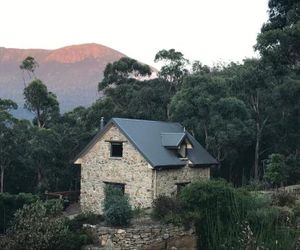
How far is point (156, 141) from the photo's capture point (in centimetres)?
2633

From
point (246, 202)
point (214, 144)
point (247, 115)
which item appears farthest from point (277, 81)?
point (246, 202)

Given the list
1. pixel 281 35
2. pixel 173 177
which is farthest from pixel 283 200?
pixel 173 177

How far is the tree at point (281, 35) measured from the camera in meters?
21.8

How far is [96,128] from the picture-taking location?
3738 cm

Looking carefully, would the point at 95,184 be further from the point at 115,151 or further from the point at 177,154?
the point at 177,154

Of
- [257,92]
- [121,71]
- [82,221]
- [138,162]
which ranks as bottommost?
[82,221]

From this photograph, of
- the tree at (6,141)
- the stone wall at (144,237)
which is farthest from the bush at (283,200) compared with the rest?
the tree at (6,141)

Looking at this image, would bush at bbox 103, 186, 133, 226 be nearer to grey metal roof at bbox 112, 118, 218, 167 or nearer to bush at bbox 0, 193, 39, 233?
bush at bbox 0, 193, 39, 233

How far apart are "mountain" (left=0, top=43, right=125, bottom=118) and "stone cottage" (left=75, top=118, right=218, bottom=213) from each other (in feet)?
173

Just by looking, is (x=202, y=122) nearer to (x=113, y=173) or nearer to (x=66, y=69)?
(x=113, y=173)

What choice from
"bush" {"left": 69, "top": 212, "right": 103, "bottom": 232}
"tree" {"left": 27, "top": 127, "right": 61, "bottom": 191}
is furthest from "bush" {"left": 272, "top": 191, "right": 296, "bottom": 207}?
"tree" {"left": 27, "top": 127, "right": 61, "bottom": 191}

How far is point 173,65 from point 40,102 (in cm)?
1198

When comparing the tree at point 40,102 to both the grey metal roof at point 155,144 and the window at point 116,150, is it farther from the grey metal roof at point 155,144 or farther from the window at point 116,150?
the window at point 116,150

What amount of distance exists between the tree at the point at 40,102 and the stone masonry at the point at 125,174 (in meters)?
14.2
